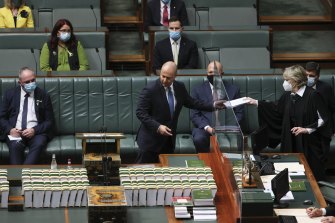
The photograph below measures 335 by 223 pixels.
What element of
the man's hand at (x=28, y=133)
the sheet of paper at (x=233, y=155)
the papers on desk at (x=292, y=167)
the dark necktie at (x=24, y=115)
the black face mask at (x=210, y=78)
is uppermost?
the black face mask at (x=210, y=78)

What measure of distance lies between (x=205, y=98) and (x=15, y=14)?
10.2 feet

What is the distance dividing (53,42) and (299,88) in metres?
3.05

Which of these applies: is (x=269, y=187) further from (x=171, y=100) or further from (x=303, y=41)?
(x=303, y=41)

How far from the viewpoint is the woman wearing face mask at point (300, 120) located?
36.7 ft

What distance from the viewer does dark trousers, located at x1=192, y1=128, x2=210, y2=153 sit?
37.7 feet

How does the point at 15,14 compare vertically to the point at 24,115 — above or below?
above

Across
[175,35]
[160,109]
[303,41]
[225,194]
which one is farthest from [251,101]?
[303,41]

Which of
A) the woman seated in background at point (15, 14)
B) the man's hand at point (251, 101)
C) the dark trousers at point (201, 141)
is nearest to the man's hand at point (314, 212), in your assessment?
the man's hand at point (251, 101)

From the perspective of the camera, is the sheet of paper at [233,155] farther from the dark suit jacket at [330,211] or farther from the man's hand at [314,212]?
the dark suit jacket at [330,211]

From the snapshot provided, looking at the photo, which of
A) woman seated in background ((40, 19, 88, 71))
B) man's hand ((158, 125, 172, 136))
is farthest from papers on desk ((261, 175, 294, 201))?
woman seated in background ((40, 19, 88, 71))

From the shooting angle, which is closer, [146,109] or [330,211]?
[330,211]

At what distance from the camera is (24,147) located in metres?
11.4

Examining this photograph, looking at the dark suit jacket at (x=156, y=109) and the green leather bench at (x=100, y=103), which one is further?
the green leather bench at (x=100, y=103)

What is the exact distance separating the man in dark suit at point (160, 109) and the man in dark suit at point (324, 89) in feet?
4.04
